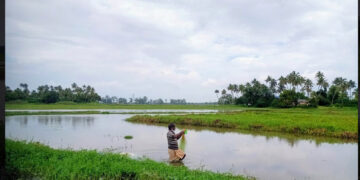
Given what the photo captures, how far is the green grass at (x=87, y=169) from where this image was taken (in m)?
5.59

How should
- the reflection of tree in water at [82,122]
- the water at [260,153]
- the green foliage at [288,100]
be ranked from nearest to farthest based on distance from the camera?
the water at [260,153], the reflection of tree in water at [82,122], the green foliage at [288,100]

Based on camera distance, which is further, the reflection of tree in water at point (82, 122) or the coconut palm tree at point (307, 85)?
the coconut palm tree at point (307, 85)

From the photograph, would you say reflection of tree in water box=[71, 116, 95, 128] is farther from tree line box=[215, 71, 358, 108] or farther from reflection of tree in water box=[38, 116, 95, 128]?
tree line box=[215, 71, 358, 108]

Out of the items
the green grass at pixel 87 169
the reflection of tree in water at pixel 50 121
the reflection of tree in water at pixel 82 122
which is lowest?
the reflection of tree in water at pixel 82 122

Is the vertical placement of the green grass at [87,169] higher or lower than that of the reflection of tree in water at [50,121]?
higher

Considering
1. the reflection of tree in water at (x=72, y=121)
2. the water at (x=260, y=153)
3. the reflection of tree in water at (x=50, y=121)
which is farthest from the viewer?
the reflection of tree in water at (x=50, y=121)

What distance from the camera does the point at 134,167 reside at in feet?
19.7

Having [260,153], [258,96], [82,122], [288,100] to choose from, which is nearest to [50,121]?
[82,122]

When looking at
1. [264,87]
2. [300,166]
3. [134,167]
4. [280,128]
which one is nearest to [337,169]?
[300,166]

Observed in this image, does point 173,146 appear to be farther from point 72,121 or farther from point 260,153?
point 72,121

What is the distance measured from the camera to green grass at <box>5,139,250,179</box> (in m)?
5.59

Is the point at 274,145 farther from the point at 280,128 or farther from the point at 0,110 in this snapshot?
the point at 0,110

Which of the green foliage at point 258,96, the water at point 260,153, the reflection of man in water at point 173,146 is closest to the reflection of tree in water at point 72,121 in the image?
the water at point 260,153

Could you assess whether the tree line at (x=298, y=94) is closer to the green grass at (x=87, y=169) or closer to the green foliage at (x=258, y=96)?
the green foliage at (x=258, y=96)
